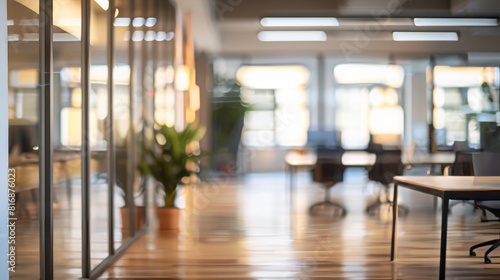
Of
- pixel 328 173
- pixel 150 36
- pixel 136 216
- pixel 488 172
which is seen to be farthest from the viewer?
pixel 328 173

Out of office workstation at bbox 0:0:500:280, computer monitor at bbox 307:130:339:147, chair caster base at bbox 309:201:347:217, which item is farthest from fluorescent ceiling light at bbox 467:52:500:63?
computer monitor at bbox 307:130:339:147

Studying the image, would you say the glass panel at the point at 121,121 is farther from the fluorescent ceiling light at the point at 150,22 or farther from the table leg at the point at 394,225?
the table leg at the point at 394,225

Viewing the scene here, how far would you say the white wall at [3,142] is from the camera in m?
2.95

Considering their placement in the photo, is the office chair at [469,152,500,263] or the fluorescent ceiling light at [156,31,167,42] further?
the fluorescent ceiling light at [156,31,167,42]

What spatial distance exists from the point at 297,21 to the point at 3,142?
363 inches

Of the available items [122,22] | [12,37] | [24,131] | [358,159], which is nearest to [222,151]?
[122,22]

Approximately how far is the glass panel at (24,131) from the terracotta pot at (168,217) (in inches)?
128

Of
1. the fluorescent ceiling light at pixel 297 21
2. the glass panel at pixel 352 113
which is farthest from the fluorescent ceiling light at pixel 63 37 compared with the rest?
the glass panel at pixel 352 113

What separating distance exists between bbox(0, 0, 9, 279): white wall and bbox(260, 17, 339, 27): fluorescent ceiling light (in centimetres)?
824

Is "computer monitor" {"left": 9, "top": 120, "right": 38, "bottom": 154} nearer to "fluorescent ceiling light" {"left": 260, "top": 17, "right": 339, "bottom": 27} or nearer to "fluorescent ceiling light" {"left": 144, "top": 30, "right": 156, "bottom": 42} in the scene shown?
"fluorescent ceiling light" {"left": 144, "top": 30, "right": 156, "bottom": 42}

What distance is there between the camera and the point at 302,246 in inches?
228

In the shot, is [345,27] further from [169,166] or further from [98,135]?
[98,135]

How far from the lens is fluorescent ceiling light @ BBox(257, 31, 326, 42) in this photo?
12.9m

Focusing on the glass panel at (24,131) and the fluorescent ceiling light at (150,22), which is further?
the fluorescent ceiling light at (150,22)
